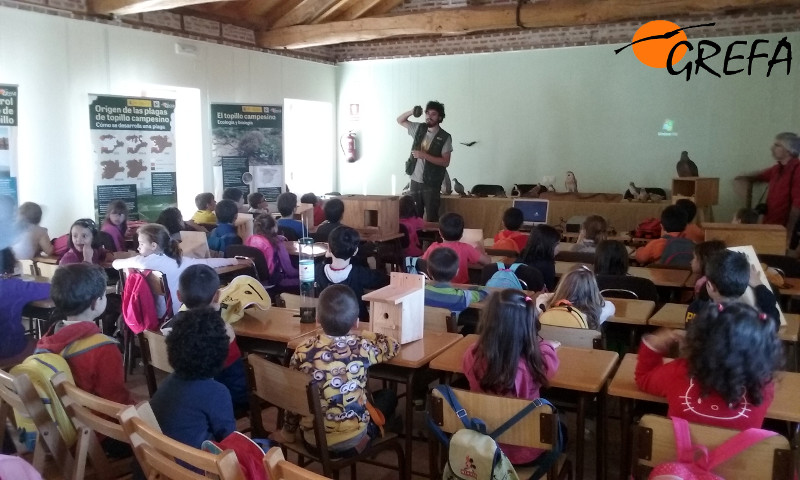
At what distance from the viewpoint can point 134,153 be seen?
7.72 m

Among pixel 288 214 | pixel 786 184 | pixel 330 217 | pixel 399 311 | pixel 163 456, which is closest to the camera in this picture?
pixel 163 456

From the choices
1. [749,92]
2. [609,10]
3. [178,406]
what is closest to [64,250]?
[178,406]

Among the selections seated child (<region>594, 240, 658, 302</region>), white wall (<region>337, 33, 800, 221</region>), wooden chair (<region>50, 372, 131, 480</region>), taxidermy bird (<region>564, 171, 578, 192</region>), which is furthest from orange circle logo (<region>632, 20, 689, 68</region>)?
wooden chair (<region>50, 372, 131, 480</region>)

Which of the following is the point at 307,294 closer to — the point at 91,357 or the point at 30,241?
the point at 91,357

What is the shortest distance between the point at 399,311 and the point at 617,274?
1725 mm

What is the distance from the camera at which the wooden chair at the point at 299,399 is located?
231cm

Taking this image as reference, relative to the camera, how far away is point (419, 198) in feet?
27.8

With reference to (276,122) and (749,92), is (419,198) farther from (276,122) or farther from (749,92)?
(749,92)

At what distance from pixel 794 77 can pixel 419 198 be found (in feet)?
15.6

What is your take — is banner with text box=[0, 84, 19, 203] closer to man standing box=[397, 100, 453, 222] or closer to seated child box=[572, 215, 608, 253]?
man standing box=[397, 100, 453, 222]

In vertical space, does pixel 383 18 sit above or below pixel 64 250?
above

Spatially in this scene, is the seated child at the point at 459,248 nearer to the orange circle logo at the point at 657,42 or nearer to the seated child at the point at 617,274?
the seated child at the point at 617,274

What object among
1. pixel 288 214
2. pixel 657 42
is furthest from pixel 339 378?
pixel 657 42

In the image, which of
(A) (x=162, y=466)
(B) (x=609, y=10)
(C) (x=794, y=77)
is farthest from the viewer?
(C) (x=794, y=77)
